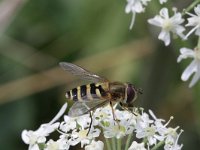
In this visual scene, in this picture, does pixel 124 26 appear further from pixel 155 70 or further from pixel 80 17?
pixel 155 70

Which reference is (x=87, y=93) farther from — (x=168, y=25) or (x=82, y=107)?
(x=168, y=25)

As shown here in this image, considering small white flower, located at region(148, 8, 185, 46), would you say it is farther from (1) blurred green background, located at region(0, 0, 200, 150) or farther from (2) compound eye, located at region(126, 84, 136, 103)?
(1) blurred green background, located at region(0, 0, 200, 150)

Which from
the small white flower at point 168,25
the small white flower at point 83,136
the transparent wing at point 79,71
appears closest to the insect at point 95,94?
the transparent wing at point 79,71

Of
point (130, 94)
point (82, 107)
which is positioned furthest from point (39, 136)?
point (130, 94)

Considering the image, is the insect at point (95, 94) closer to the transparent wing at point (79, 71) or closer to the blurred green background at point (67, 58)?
the transparent wing at point (79, 71)

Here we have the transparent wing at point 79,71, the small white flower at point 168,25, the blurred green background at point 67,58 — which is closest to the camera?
the small white flower at point 168,25

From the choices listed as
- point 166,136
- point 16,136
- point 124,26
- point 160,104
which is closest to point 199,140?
point 160,104
